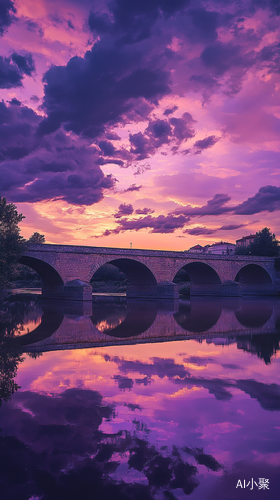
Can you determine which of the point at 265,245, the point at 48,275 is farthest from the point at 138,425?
the point at 265,245

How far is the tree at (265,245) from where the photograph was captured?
70812 millimetres

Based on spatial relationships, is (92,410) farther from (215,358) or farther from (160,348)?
(160,348)

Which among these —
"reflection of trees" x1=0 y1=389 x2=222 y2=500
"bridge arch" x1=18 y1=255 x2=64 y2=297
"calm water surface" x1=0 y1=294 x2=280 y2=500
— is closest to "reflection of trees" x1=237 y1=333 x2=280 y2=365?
"calm water surface" x1=0 y1=294 x2=280 y2=500

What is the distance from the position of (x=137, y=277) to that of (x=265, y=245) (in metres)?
36.6

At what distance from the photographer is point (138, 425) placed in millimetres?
4934

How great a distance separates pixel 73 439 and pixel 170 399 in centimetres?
213

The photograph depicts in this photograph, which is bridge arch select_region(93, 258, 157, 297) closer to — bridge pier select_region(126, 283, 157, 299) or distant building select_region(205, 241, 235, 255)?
bridge pier select_region(126, 283, 157, 299)

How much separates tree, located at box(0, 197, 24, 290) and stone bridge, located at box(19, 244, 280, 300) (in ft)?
15.5

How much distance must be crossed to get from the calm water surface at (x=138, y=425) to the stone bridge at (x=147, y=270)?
91.1 ft

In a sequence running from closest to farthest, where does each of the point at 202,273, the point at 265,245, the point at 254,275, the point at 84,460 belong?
the point at 84,460, the point at 202,273, the point at 254,275, the point at 265,245

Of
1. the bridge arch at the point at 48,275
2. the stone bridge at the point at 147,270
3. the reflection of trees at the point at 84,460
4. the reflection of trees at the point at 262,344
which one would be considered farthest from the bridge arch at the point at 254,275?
the reflection of trees at the point at 84,460

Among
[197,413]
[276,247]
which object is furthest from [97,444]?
[276,247]

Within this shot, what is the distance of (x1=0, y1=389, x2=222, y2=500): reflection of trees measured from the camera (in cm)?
342

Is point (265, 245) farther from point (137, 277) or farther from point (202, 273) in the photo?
point (137, 277)
